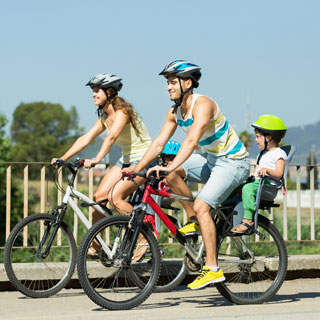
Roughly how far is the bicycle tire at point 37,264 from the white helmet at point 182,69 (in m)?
1.54

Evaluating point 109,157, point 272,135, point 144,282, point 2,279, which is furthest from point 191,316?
point 109,157

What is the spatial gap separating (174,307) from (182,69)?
5.79 ft

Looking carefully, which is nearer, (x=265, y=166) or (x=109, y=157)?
(x=265, y=166)

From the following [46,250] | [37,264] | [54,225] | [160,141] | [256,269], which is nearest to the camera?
[160,141]

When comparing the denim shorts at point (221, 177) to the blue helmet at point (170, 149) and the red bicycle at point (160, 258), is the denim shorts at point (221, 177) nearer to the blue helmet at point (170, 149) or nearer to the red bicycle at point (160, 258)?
the red bicycle at point (160, 258)

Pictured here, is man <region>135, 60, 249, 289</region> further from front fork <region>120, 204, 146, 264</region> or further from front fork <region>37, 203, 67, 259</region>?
front fork <region>37, 203, 67, 259</region>

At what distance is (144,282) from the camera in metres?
6.21

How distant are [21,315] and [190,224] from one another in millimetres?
1458

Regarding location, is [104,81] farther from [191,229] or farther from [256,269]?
[256,269]

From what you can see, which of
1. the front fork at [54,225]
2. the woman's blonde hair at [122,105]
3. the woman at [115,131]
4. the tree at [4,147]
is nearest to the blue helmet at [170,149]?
the woman at [115,131]

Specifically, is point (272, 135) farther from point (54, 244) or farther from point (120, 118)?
point (54, 244)

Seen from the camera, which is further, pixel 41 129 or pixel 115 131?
pixel 41 129

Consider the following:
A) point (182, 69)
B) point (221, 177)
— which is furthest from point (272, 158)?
point (182, 69)

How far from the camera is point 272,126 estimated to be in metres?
6.29
